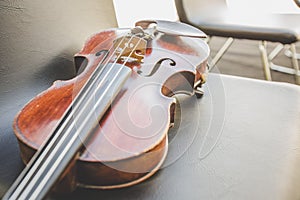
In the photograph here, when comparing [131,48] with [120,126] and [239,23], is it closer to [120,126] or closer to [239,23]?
[120,126]

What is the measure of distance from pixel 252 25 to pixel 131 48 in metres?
0.83

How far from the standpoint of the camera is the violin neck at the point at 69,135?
43 cm

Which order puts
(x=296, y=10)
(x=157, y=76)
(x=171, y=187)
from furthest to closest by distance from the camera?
(x=296, y=10) < (x=157, y=76) < (x=171, y=187)

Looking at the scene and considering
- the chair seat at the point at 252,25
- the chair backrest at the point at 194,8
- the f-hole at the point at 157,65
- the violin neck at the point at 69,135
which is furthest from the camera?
the chair backrest at the point at 194,8

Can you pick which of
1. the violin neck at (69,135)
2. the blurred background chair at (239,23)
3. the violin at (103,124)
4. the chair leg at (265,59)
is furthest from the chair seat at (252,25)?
the violin neck at (69,135)

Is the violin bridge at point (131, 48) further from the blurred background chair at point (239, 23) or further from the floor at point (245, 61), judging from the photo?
the floor at point (245, 61)

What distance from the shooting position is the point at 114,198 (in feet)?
1.74

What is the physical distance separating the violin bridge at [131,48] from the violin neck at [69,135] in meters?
0.10

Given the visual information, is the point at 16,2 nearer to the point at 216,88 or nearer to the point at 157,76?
the point at 157,76

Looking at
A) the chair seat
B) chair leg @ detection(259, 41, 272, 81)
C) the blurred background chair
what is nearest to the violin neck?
the blurred background chair

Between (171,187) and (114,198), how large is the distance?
0.10m

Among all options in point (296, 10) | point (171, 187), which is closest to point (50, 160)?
point (171, 187)

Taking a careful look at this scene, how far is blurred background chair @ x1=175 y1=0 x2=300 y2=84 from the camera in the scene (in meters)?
1.35

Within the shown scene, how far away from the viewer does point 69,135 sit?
0.48 m
